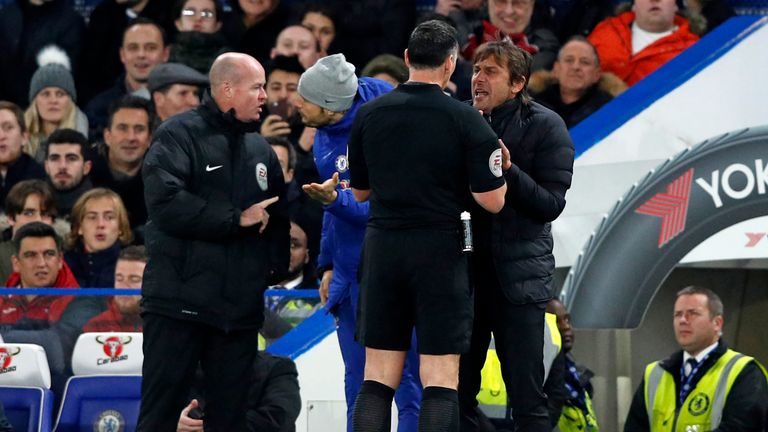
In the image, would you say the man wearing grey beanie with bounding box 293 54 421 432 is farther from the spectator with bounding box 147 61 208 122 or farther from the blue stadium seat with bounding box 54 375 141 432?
the spectator with bounding box 147 61 208 122

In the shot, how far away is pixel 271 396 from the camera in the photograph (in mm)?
7152

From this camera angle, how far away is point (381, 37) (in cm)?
1041

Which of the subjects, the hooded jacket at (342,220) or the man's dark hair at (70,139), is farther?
the man's dark hair at (70,139)

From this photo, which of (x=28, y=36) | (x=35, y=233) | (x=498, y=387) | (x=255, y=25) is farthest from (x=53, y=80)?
(x=498, y=387)

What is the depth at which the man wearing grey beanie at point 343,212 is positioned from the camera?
6.01 m

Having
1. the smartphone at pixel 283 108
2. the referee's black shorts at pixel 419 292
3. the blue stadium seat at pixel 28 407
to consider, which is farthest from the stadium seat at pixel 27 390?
the smartphone at pixel 283 108

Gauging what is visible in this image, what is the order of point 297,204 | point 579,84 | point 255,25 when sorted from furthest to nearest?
point 255,25 → point 579,84 → point 297,204

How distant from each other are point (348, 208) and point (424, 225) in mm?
689

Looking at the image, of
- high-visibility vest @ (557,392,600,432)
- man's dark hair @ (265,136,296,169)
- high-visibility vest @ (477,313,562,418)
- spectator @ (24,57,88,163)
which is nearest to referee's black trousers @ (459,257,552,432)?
high-visibility vest @ (477,313,562,418)

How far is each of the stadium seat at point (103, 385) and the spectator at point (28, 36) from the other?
4049mm

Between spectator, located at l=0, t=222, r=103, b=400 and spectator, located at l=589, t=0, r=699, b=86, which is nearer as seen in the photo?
spectator, located at l=0, t=222, r=103, b=400

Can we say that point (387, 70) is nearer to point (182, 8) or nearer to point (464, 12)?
point (464, 12)

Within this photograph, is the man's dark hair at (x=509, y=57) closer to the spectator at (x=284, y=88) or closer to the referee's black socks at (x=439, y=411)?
the referee's black socks at (x=439, y=411)

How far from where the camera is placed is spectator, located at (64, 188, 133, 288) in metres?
9.27
